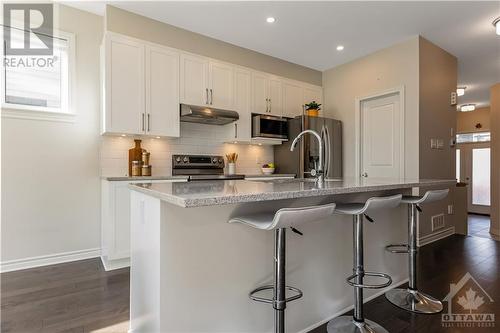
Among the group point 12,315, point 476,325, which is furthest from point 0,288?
point 476,325

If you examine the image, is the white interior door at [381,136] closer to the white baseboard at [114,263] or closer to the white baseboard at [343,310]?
the white baseboard at [343,310]

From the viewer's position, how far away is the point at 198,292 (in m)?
1.41

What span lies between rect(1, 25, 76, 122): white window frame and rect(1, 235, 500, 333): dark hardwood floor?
168 centimetres

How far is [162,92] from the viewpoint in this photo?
3.39 m

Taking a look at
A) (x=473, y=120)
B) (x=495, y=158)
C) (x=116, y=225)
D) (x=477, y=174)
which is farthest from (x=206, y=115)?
(x=473, y=120)

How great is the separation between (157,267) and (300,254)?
0.95m

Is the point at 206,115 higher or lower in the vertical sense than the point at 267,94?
lower

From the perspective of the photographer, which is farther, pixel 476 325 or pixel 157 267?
pixel 476 325

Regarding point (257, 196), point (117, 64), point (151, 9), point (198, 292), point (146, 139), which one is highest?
point (151, 9)

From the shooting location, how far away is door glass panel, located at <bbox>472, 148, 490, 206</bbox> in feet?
22.7

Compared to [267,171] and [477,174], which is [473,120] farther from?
[267,171]

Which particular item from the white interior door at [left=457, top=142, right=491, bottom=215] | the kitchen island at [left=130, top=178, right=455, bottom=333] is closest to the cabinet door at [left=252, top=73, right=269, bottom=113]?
the kitchen island at [left=130, top=178, right=455, bottom=333]

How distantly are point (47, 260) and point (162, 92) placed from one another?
7.72ft

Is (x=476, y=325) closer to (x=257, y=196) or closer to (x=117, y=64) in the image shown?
(x=257, y=196)
